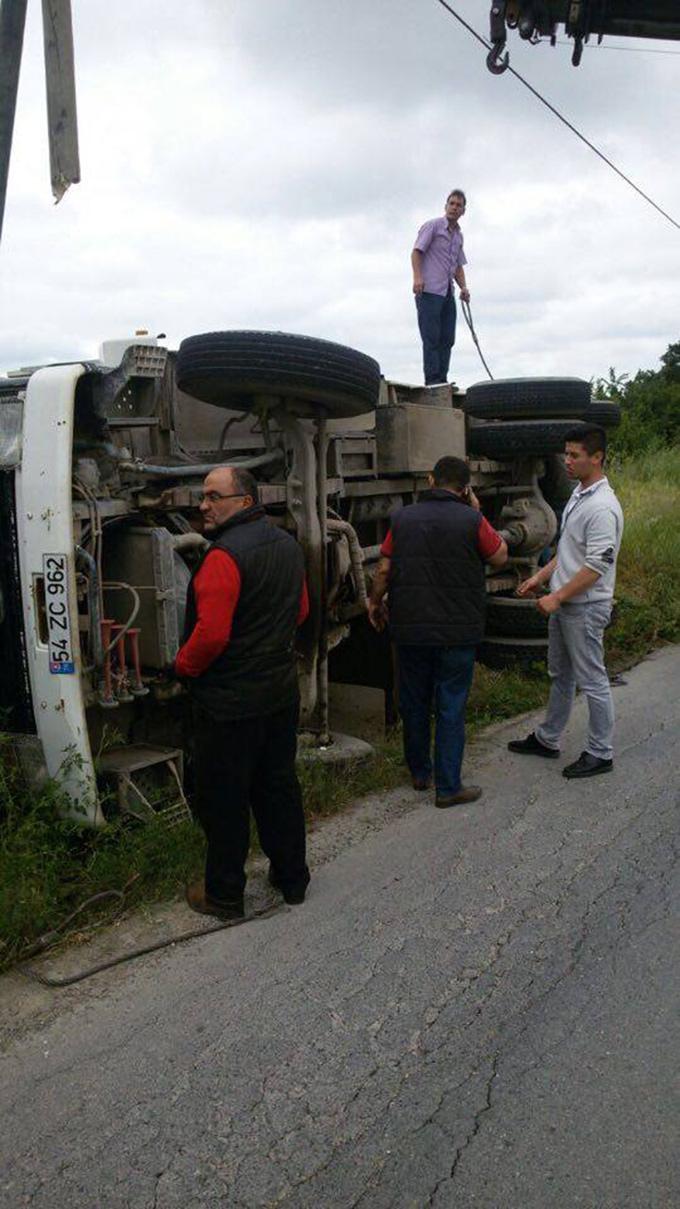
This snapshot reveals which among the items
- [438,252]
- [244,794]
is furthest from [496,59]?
[244,794]

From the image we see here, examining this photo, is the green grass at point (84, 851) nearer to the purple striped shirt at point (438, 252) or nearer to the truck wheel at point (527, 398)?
the truck wheel at point (527, 398)

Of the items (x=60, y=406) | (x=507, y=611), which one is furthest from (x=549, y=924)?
(x=507, y=611)

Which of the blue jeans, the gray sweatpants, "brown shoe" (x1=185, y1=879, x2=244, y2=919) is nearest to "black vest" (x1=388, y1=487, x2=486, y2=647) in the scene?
the blue jeans

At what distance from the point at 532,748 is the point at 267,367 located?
2.64 metres

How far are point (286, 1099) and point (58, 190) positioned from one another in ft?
17.5

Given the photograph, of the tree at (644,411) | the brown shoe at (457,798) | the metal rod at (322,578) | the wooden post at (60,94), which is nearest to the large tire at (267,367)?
the metal rod at (322,578)

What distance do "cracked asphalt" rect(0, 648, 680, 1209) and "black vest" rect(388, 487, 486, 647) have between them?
1061 millimetres

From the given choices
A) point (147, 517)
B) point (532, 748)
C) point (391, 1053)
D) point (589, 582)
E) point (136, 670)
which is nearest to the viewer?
point (391, 1053)

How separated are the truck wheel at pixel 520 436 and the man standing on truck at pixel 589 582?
2200 millimetres

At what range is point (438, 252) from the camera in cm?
863

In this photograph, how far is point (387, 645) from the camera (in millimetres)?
6453

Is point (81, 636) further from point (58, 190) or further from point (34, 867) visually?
point (58, 190)

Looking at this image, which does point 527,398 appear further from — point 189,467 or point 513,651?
point 189,467

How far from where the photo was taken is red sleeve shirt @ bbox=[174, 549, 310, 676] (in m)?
3.62
